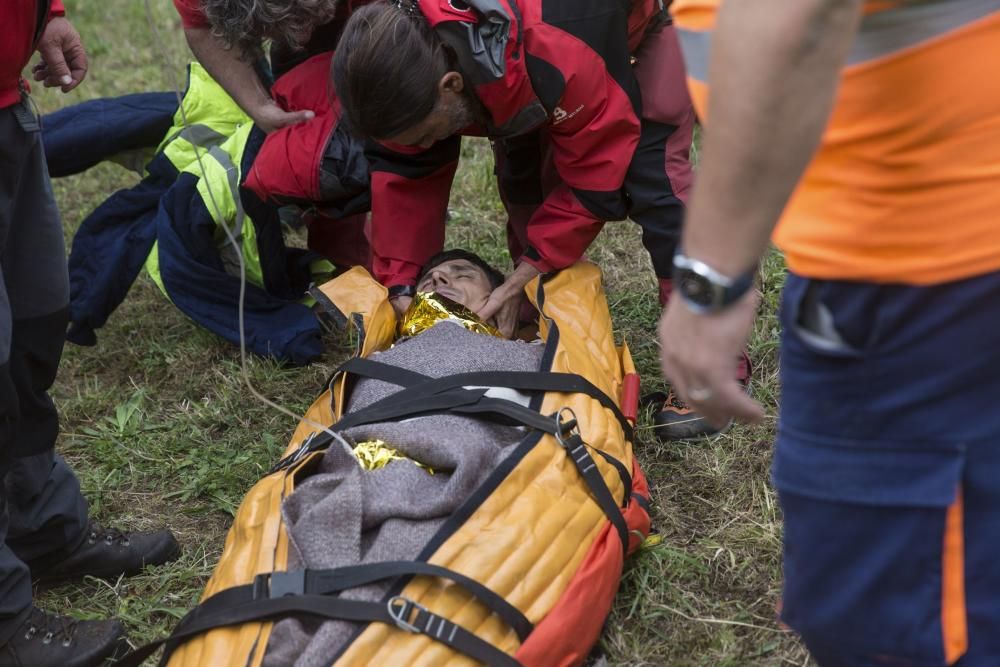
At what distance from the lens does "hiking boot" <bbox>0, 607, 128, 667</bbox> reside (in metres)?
2.42

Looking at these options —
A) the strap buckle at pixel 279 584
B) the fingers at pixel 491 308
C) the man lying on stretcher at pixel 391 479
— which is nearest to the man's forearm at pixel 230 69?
the fingers at pixel 491 308

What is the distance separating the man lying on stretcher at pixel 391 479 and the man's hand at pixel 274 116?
1.06 m

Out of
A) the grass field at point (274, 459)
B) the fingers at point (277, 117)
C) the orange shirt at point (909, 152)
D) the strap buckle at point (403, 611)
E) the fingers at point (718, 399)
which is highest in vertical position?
the orange shirt at point (909, 152)

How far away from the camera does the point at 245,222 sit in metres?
3.75

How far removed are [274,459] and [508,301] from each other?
85 centimetres

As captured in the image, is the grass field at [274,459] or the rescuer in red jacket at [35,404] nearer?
the rescuer in red jacket at [35,404]

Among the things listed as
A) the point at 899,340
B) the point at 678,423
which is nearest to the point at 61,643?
the point at 678,423

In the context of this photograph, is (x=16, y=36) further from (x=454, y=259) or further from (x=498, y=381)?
(x=454, y=259)

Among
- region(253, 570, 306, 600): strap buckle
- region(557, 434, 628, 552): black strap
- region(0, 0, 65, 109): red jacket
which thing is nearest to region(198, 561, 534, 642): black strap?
region(253, 570, 306, 600): strap buckle

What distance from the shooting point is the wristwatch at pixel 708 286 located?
1.19m

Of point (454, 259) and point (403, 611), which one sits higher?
point (403, 611)

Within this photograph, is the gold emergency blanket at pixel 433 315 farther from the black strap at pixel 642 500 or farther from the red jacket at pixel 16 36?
the red jacket at pixel 16 36

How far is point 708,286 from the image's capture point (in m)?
1.20

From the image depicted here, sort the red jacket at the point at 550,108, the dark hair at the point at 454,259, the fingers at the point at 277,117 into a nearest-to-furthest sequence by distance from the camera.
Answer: the red jacket at the point at 550,108 < the dark hair at the point at 454,259 < the fingers at the point at 277,117
